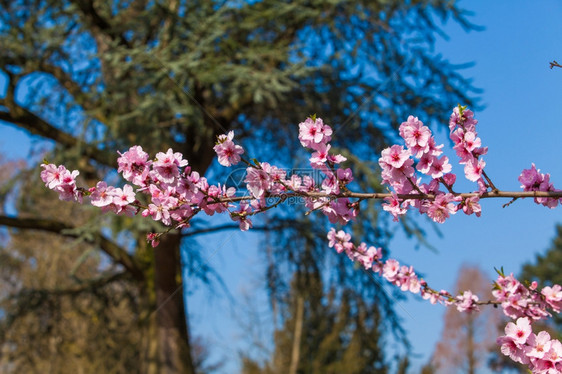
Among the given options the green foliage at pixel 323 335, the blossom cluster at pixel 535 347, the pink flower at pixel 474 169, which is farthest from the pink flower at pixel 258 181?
the green foliage at pixel 323 335

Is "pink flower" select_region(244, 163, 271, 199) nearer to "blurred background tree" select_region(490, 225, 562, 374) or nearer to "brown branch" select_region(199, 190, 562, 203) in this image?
"brown branch" select_region(199, 190, 562, 203)

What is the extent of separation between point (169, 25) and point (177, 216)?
502cm

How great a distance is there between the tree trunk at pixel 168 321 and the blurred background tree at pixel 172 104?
0.02 m

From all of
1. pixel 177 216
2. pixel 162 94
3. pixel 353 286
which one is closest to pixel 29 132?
pixel 162 94

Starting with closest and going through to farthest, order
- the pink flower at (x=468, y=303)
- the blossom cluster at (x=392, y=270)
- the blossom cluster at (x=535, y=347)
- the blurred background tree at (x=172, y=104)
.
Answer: the blossom cluster at (x=535, y=347)
the pink flower at (x=468, y=303)
the blossom cluster at (x=392, y=270)
the blurred background tree at (x=172, y=104)

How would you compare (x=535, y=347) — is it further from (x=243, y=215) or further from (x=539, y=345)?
(x=243, y=215)

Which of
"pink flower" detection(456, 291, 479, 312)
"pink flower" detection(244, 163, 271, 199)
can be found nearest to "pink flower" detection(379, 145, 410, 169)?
"pink flower" detection(244, 163, 271, 199)

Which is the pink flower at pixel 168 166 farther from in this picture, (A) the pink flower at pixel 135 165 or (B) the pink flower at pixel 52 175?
(B) the pink flower at pixel 52 175

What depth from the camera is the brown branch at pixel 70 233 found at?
6.87 metres

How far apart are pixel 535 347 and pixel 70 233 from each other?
17.8 ft

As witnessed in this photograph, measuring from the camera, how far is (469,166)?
6.60 ft

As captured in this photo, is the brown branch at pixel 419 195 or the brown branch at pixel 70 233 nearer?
the brown branch at pixel 419 195

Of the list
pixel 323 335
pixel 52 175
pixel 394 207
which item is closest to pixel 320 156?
pixel 394 207

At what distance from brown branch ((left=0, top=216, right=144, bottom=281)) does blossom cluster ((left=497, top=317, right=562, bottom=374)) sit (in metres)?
5.20
